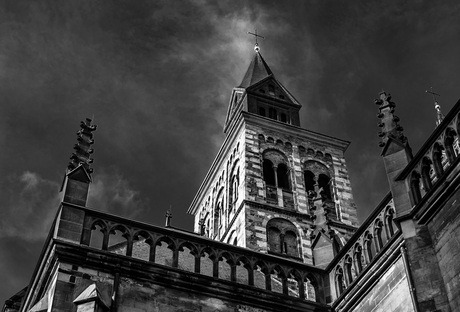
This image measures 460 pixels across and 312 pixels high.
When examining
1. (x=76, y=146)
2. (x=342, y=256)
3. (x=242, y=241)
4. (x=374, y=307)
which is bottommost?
(x=374, y=307)

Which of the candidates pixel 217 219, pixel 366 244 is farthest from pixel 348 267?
pixel 217 219

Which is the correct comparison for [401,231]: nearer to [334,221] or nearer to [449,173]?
[449,173]

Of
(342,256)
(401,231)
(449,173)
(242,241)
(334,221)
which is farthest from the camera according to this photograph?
(334,221)

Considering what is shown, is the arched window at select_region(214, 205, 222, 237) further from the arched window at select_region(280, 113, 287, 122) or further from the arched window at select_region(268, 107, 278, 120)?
the arched window at select_region(280, 113, 287, 122)

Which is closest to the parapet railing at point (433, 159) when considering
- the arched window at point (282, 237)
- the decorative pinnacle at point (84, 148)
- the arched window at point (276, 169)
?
the decorative pinnacle at point (84, 148)

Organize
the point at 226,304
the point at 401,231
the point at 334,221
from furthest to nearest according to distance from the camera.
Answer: the point at 334,221, the point at 226,304, the point at 401,231

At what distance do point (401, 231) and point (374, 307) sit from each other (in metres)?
1.69

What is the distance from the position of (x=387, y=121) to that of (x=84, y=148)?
21.4ft

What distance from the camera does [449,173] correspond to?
10.2 metres

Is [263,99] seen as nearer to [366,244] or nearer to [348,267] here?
[348,267]

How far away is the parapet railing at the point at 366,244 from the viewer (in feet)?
40.3

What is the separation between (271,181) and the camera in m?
36.9

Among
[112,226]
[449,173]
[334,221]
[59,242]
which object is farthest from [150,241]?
[334,221]

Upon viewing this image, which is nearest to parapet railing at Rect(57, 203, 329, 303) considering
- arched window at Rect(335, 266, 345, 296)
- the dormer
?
arched window at Rect(335, 266, 345, 296)
